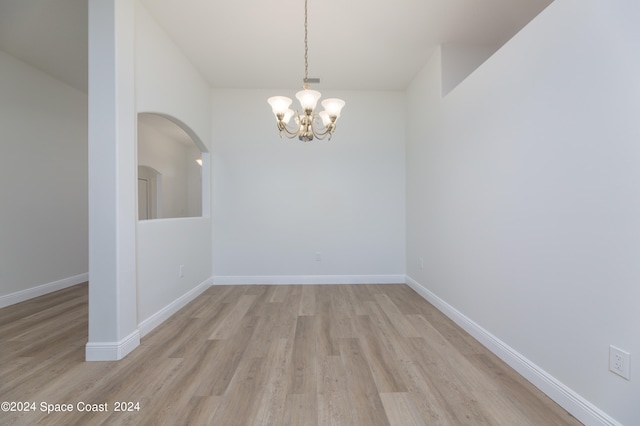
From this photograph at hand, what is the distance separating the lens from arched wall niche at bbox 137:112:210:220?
18.2 feet

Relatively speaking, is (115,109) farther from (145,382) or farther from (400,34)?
(400,34)

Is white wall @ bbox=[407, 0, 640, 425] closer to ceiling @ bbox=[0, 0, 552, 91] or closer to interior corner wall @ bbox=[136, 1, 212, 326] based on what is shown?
ceiling @ bbox=[0, 0, 552, 91]

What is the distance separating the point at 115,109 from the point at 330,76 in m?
2.58

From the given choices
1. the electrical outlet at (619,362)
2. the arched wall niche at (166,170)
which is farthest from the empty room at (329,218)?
the arched wall niche at (166,170)

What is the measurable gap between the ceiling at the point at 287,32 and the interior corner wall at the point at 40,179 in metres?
0.37

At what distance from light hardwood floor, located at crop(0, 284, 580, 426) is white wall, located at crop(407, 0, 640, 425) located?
387 millimetres

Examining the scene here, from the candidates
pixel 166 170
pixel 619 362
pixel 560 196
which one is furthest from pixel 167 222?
pixel 166 170

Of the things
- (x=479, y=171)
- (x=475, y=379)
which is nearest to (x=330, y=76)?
(x=479, y=171)

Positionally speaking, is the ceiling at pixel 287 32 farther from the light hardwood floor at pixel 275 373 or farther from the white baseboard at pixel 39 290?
the light hardwood floor at pixel 275 373

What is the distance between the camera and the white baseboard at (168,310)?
2.49 m

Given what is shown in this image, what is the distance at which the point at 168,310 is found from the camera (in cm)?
289

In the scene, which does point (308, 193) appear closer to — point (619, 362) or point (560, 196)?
point (560, 196)

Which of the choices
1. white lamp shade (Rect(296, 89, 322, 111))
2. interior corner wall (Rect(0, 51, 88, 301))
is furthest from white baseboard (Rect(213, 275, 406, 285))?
white lamp shade (Rect(296, 89, 322, 111))

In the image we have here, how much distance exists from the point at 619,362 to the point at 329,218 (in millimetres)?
3241
